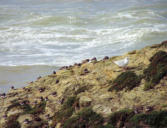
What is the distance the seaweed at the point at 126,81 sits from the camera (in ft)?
25.0

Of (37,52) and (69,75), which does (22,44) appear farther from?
(69,75)

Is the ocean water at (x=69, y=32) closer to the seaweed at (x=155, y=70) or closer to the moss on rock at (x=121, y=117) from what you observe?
the seaweed at (x=155, y=70)

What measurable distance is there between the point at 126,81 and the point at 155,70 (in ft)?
2.05

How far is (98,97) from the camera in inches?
301

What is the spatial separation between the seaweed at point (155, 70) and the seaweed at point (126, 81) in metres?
0.22

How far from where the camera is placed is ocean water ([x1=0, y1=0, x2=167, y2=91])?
18969 mm

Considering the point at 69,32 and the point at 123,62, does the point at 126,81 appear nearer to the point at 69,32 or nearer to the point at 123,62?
the point at 123,62

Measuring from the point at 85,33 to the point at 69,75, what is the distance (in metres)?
18.1

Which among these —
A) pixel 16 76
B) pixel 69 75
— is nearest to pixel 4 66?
pixel 16 76

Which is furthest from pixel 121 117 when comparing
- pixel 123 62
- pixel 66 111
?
pixel 123 62

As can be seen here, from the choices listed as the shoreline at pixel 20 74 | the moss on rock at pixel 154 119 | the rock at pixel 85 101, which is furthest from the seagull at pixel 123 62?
the shoreline at pixel 20 74

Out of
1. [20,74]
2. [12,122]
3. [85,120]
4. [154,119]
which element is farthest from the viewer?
[20,74]

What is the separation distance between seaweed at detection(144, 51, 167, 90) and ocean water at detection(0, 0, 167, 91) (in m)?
7.71

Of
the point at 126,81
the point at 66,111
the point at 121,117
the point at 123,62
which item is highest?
the point at 123,62
